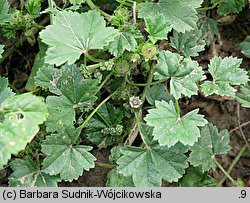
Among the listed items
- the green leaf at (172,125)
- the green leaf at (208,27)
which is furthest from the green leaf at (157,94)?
the green leaf at (208,27)

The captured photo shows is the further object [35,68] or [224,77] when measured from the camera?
[35,68]

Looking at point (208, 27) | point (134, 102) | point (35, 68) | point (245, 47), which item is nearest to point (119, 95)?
point (134, 102)

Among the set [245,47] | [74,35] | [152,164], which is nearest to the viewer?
[74,35]

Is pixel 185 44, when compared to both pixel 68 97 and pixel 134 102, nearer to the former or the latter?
pixel 134 102

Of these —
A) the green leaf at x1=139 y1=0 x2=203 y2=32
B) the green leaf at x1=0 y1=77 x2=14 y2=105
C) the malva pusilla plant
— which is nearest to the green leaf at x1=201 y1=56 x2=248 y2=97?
the malva pusilla plant

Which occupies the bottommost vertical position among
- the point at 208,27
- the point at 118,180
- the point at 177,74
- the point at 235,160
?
the point at 235,160

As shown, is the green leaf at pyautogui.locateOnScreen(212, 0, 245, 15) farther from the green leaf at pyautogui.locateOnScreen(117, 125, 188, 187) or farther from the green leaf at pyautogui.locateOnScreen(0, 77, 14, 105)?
the green leaf at pyautogui.locateOnScreen(0, 77, 14, 105)

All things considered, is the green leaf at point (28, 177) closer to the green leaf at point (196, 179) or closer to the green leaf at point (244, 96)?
the green leaf at point (196, 179)
